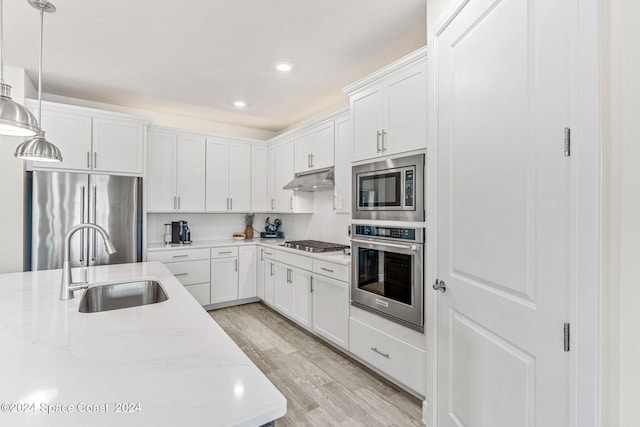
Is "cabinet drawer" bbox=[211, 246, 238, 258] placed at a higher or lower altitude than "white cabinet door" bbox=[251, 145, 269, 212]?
lower

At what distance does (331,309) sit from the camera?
113 inches

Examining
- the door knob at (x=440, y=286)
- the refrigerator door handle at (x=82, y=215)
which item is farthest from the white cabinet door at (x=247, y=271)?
the door knob at (x=440, y=286)

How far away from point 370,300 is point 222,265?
7.61ft

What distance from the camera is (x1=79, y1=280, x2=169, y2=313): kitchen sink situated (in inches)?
72.4

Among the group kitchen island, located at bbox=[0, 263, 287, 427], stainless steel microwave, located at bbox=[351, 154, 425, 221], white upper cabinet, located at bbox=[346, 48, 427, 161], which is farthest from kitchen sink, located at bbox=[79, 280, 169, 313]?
white upper cabinet, located at bbox=[346, 48, 427, 161]

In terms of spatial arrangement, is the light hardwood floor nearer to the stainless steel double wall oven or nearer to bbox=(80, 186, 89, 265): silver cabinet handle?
the stainless steel double wall oven

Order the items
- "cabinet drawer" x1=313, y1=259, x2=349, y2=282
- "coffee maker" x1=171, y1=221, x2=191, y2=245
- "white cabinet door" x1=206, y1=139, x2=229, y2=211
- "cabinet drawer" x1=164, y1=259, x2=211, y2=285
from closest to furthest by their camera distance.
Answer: "cabinet drawer" x1=313, y1=259, x2=349, y2=282 → "cabinet drawer" x1=164, y1=259, x2=211, y2=285 → "coffee maker" x1=171, y1=221, x2=191, y2=245 → "white cabinet door" x1=206, y1=139, x2=229, y2=211

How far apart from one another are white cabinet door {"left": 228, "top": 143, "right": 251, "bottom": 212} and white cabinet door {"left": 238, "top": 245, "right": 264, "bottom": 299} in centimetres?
63

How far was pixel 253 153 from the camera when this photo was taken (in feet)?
14.8

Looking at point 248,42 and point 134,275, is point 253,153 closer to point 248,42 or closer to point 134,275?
point 248,42

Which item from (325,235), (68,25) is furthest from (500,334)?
(68,25)

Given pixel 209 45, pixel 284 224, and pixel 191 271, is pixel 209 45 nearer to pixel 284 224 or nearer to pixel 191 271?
pixel 191 271

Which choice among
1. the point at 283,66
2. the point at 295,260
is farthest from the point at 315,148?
the point at 295,260

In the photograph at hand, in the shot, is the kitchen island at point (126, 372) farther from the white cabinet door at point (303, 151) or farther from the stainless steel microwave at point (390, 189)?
the white cabinet door at point (303, 151)
